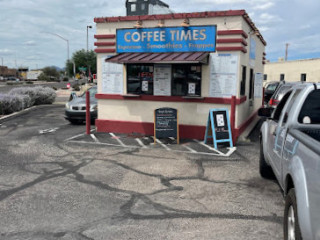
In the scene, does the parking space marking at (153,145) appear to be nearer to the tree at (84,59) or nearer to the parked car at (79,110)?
the parked car at (79,110)

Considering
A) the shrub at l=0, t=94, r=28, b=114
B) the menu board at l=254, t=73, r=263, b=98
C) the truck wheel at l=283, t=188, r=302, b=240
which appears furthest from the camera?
the shrub at l=0, t=94, r=28, b=114

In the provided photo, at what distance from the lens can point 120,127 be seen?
11406 mm

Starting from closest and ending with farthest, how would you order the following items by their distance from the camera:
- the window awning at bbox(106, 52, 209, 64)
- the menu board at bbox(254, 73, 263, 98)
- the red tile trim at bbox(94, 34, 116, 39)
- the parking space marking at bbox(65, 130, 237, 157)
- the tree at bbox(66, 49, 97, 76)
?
the parking space marking at bbox(65, 130, 237, 157) < the window awning at bbox(106, 52, 209, 64) < the red tile trim at bbox(94, 34, 116, 39) < the menu board at bbox(254, 73, 263, 98) < the tree at bbox(66, 49, 97, 76)

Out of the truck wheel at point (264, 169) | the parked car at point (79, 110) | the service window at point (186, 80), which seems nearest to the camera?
the truck wheel at point (264, 169)

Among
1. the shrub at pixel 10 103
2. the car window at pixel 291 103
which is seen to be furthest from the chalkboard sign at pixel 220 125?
the shrub at pixel 10 103

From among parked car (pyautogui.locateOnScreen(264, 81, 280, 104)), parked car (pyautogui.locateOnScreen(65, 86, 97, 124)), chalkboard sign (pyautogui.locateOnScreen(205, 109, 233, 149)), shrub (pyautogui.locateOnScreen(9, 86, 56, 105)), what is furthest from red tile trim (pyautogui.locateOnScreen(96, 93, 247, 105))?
parked car (pyautogui.locateOnScreen(264, 81, 280, 104))

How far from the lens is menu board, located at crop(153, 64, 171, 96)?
10641 mm

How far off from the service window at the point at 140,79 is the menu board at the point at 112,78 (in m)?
0.33

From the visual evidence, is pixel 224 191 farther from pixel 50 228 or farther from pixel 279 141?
pixel 50 228

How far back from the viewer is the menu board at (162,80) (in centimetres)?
1064

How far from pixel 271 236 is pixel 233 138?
5.92 metres

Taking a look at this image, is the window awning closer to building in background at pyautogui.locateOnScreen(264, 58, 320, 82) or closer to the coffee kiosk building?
the coffee kiosk building

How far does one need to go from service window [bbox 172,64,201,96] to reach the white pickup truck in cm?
506

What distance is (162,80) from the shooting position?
10.7 m
